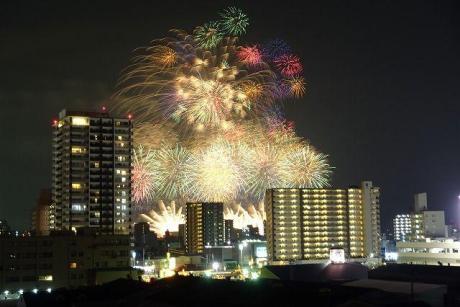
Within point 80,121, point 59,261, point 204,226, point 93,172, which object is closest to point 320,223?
point 204,226

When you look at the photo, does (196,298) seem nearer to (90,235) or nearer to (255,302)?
(255,302)

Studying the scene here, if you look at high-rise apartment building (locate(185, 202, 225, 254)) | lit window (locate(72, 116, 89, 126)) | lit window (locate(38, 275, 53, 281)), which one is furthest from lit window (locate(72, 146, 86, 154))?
high-rise apartment building (locate(185, 202, 225, 254))

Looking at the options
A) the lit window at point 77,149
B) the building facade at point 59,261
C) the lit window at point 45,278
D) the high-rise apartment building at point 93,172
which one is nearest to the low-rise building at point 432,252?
the high-rise apartment building at point 93,172

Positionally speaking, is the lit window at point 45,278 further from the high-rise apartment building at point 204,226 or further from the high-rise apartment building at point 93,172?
the high-rise apartment building at point 204,226

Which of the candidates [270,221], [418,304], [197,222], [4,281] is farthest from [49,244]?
[197,222]

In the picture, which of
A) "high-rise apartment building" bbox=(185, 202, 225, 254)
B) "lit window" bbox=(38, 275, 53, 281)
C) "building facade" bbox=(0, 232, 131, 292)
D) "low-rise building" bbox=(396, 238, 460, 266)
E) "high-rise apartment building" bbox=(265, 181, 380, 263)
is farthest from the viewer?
"high-rise apartment building" bbox=(185, 202, 225, 254)

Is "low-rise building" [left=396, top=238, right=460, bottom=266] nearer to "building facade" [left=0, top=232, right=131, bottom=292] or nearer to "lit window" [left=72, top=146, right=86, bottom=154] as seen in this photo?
"building facade" [left=0, top=232, right=131, bottom=292]
